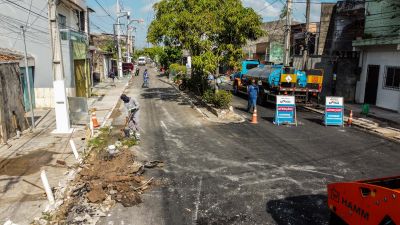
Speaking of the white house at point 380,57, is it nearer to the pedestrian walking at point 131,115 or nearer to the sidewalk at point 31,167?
the pedestrian walking at point 131,115

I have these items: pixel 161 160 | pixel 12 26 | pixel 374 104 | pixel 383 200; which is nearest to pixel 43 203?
pixel 161 160

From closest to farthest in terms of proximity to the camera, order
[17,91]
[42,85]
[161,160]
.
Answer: [161,160], [17,91], [42,85]

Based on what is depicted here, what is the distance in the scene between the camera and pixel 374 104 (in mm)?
22906

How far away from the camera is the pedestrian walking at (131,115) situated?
12953mm

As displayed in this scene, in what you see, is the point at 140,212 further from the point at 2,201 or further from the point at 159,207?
the point at 2,201

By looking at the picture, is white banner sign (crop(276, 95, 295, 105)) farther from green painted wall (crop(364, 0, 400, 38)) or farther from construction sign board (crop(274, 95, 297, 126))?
green painted wall (crop(364, 0, 400, 38))

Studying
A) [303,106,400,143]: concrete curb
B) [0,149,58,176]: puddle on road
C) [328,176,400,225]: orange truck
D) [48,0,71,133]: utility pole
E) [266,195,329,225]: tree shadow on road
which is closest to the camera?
[328,176,400,225]: orange truck

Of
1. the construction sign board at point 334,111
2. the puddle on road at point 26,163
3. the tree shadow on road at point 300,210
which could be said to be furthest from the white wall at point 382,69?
the puddle on road at point 26,163

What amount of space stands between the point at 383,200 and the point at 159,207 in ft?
15.0

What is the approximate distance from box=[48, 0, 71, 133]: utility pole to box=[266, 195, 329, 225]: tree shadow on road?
989cm

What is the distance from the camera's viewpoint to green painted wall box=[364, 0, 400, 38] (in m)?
20.7

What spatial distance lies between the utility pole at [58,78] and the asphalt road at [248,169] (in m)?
3.46

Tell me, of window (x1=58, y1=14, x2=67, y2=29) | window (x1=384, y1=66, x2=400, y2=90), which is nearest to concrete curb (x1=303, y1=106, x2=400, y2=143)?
window (x1=384, y1=66, x2=400, y2=90)

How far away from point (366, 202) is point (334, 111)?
42.0 ft
